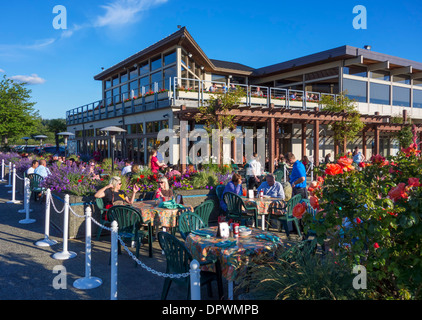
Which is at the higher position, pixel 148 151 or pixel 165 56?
pixel 165 56

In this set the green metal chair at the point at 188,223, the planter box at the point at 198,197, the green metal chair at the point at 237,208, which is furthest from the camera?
the planter box at the point at 198,197

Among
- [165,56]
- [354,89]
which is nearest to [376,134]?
[354,89]

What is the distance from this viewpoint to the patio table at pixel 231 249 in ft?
12.9

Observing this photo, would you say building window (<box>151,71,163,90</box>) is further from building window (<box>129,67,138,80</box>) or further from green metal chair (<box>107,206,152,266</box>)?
green metal chair (<box>107,206,152,266</box>)

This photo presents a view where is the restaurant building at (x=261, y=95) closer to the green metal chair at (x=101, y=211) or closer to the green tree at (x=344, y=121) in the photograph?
the green tree at (x=344, y=121)

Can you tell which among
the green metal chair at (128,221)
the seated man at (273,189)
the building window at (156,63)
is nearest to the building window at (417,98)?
the building window at (156,63)

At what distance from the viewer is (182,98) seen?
58.1ft

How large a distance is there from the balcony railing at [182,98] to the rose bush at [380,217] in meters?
13.8

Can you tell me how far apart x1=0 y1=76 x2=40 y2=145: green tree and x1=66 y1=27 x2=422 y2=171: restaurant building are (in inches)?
171

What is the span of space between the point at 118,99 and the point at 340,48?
16261 mm

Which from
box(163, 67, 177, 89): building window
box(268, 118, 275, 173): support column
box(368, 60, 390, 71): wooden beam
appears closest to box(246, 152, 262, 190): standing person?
box(268, 118, 275, 173): support column

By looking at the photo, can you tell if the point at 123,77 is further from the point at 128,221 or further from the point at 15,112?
the point at 128,221

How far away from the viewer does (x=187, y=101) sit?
17.7 metres
